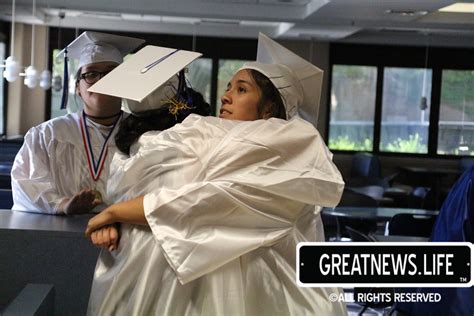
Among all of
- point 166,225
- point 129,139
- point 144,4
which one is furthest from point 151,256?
point 144,4

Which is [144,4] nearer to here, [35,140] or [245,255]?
[35,140]

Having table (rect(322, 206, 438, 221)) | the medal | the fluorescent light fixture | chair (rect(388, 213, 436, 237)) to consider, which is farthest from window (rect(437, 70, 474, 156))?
the medal

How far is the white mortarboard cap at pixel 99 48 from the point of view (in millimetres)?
1620

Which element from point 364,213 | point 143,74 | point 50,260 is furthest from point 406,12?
point 143,74

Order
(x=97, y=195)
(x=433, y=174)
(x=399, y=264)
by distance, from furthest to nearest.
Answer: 1. (x=433, y=174)
2. (x=97, y=195)
3. (x=399, y=264)

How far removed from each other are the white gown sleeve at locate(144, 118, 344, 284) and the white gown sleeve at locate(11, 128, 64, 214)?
699 millimetres

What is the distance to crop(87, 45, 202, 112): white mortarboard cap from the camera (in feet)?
3.10

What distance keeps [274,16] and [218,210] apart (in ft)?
14.9

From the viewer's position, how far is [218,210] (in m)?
0.91

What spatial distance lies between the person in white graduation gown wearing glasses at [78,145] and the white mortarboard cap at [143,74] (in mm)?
587

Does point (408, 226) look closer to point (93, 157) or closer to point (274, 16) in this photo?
point (93, 157)

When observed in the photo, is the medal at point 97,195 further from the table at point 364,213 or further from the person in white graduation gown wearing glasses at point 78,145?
the table at point 364,213

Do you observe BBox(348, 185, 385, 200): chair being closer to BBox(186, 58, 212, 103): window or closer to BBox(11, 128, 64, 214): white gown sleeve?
BBox(186, 58, 212, 103): window

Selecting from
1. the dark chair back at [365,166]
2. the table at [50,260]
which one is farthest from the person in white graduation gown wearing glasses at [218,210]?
the dark chair back at [365,166]
